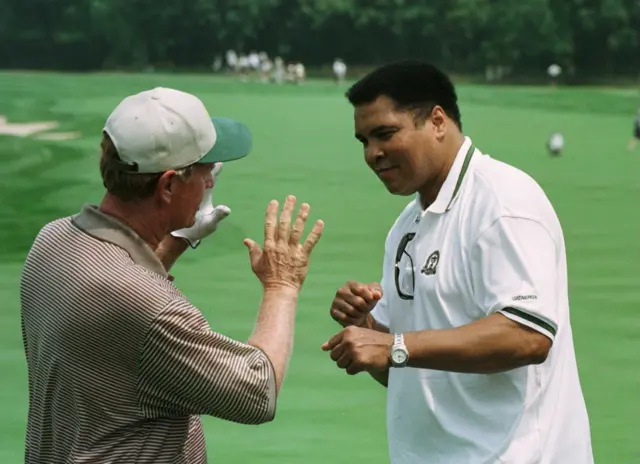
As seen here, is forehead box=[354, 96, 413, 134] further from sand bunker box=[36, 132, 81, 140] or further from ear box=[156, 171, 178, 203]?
sand bunker box=[36, 132, 81, 140]

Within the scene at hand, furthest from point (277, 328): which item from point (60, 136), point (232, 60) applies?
point (232, 60)

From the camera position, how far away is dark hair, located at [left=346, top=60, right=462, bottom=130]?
270 cm

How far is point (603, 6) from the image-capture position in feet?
83.1

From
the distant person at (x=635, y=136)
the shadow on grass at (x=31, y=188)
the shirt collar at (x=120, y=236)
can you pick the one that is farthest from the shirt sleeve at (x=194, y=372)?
the distant person at (x=635, y=136)

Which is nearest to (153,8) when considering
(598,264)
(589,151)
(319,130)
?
(319,130)

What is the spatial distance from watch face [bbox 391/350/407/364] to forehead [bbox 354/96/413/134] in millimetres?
552

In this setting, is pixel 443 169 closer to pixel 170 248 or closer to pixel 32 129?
pixel 170 248

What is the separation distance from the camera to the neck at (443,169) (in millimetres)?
2697

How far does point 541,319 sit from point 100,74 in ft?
77.0

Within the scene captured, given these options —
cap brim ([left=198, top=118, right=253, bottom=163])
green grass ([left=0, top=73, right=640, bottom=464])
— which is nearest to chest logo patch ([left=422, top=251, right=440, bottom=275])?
cap brim ([left=198, top=118, right=253, bottom=163])

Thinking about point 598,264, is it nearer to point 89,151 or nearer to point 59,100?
point 89,151

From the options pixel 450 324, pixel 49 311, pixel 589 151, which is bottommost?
pixel 589 151

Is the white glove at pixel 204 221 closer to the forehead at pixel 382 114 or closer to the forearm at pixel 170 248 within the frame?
the forearm at pixel 170 248

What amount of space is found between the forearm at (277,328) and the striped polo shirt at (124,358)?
33 mm
